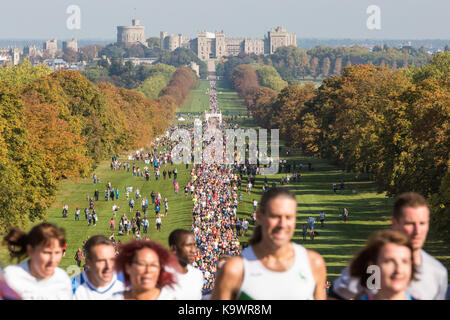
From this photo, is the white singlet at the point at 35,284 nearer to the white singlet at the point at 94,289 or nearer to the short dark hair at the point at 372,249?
the white singlet at the point at 94,289

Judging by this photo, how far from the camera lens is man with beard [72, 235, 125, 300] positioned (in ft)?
30.9

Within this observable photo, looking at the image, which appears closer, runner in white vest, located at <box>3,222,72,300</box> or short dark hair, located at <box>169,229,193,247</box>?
runner in white vest, located at <box>3,222,72,300</box>

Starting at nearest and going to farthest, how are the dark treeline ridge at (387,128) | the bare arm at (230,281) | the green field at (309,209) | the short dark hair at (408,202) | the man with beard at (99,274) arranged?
the bare arm at (230,281), the short dark hair at (408,202), the man with beard at (99,274), the green field at (309,209), the dark treeline ridge at (387,128)

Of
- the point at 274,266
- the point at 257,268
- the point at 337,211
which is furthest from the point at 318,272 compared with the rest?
the point at 337,211

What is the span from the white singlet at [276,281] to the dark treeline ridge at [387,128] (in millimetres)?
34538

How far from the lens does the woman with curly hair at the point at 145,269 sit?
8.25m

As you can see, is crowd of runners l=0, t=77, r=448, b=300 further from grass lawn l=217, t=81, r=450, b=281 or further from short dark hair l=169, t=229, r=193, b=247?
grass lawn l=217, t=81, r=450, b=281

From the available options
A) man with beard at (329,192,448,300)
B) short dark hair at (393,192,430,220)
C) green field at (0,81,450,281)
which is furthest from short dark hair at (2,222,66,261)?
green field at (0,81,450,281)

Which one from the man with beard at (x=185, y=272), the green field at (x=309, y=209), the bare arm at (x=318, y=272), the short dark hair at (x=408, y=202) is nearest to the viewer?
the bare arm at (x=318, y=272)

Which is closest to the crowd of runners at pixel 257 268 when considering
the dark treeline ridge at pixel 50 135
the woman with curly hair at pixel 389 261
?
the woman with curly hair at pixel 389 261

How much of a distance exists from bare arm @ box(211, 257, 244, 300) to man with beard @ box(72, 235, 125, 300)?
6.16 feet
